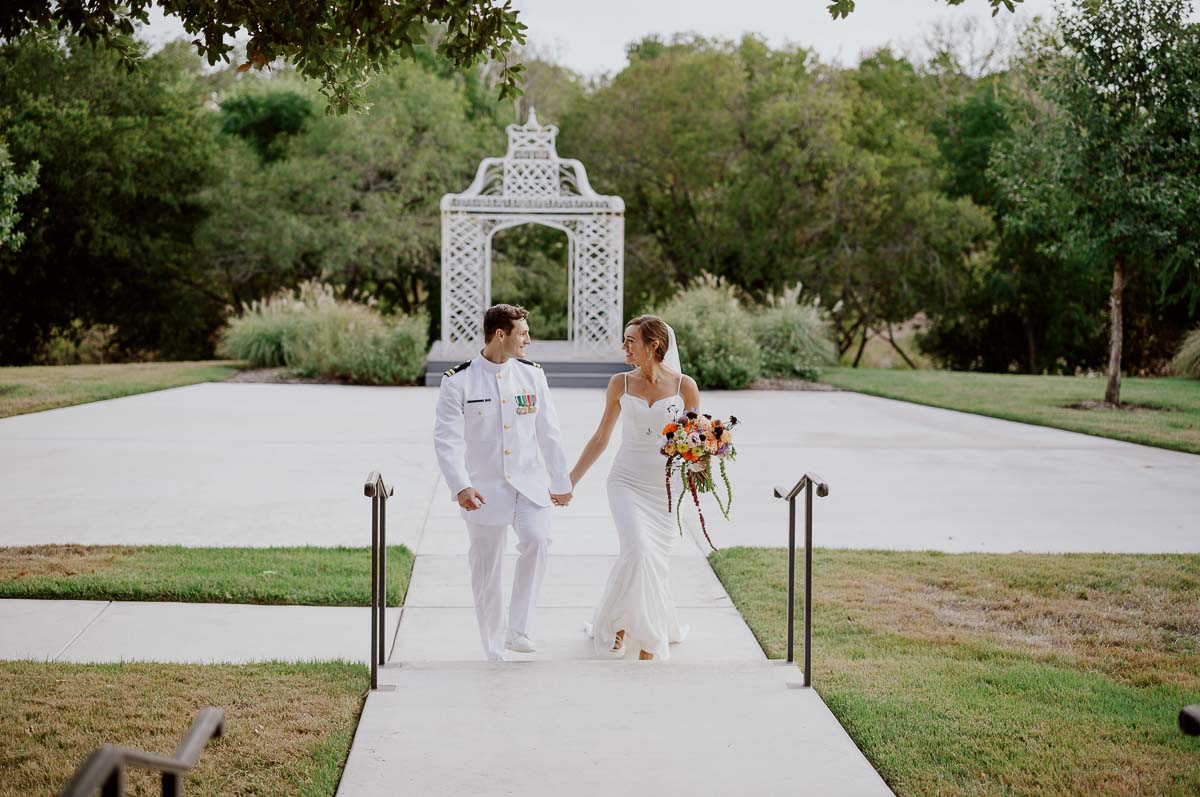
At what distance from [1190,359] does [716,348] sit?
9.72 meters

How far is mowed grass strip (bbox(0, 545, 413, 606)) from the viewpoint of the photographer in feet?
22.1

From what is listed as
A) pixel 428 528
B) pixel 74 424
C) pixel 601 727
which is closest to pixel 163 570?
pixel 428 528

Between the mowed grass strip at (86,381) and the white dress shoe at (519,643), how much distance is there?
38.0 feet

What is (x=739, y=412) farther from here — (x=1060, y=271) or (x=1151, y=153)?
(x=1060, y=271)

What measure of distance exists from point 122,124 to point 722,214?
14.8 m

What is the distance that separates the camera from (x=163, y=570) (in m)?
7.23

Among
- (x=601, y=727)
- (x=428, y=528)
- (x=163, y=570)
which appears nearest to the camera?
(x=601, y=727)

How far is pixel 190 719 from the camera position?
4684mm

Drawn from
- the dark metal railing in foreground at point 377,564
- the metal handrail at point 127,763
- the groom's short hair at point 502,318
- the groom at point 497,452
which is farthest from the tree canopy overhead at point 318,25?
the metal handrail at point 127,763

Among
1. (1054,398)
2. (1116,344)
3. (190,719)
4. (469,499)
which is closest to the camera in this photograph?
(190,719)

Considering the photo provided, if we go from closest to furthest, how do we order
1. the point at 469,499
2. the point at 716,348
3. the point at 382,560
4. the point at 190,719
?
the point at 190,719 < the point at 382,560 < the point at 469,499 < the point at 716,348

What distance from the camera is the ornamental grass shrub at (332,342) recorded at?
816 inches

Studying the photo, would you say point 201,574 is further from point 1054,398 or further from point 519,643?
point 1054,398

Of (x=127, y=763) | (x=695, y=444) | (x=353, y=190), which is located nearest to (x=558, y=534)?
(x=695, y=444)
